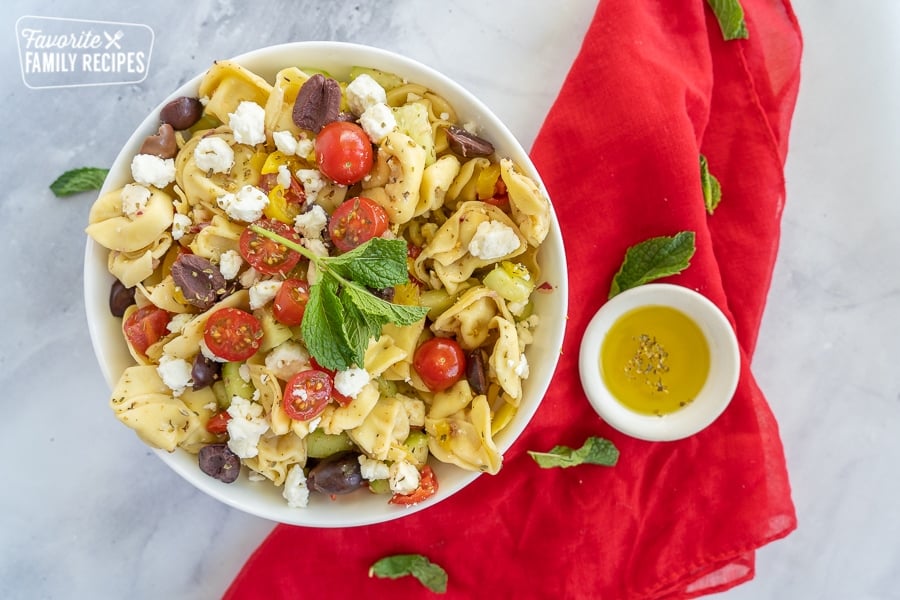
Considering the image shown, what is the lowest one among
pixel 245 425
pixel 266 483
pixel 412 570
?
pixel 412 570

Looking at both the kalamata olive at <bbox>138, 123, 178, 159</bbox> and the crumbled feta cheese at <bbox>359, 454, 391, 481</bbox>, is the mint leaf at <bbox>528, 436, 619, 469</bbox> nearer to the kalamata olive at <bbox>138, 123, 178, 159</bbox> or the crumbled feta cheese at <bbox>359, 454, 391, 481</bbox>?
the crumbled feta cheese at <bbox>359, 454, 391, 481</bbox>

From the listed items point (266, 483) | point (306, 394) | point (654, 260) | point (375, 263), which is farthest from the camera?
point (654, 260)

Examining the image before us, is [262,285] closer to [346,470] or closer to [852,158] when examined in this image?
[346,470]

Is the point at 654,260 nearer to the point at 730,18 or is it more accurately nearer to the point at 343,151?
the point at 730,18

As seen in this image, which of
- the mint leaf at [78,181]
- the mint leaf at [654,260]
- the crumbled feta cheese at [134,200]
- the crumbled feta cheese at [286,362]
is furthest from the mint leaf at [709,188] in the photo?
the mint leaf at [78,181]

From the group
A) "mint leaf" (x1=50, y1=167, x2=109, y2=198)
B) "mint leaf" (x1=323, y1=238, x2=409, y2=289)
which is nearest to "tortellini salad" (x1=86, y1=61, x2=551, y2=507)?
"mint leaf" (x1=323, y1=238, x2=409, y2=289)

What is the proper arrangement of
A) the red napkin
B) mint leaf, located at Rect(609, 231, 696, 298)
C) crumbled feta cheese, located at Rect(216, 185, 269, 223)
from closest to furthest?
crumbled feta cheese, located at Rect(216, 185, 269, 223), mint leaf, located at Rect(609, 231, 696, 298), the red napkin

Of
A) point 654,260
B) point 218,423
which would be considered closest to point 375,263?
point 218,423

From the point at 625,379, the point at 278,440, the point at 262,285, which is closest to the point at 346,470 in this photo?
the point at 278,440
